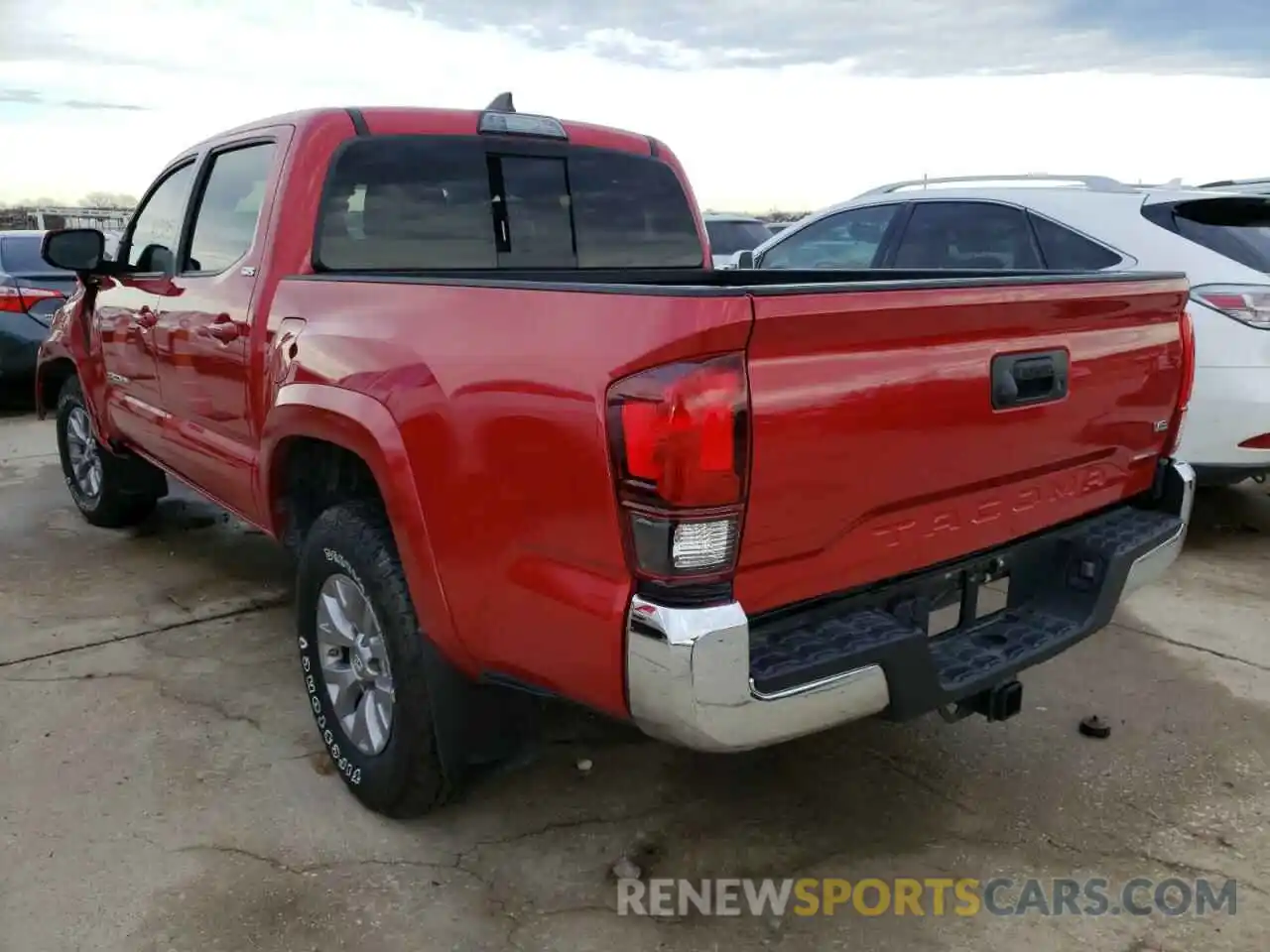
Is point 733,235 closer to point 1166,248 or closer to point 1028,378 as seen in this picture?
point 1166,248

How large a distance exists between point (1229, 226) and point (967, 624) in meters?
3.44

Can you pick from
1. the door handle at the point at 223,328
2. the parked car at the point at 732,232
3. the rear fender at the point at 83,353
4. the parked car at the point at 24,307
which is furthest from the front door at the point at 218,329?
the parked car at the point at 732,232

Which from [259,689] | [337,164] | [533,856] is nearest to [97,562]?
[259,689]

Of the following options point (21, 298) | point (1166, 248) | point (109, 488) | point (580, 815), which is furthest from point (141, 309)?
point (21, 298)

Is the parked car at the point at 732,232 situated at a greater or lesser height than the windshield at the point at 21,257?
lesser

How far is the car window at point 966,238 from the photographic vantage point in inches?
211

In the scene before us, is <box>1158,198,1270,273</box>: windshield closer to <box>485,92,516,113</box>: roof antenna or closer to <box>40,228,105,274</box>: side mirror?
<box>485,92,516,113</box>: roof antenna

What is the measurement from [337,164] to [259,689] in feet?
5.99

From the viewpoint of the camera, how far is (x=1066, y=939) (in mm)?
2441

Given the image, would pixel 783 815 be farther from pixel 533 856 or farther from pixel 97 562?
pixel 97 562

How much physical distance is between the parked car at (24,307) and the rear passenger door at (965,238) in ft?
23.3

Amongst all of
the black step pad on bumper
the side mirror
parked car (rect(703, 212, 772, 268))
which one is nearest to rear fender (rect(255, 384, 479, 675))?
the black step pad on bumper

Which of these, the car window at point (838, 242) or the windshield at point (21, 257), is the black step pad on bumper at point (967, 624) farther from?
the windshield at point (21, 257)

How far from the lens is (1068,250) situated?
5.13m
